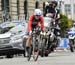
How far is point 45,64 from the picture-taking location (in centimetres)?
1647

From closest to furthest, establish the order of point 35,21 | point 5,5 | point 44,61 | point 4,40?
point 44,61 → point 35,21 → point 4,40 → point 5,5

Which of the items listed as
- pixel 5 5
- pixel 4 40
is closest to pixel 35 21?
pixel 4 40

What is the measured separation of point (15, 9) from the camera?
48906 millimetres

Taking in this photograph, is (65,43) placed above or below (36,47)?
below

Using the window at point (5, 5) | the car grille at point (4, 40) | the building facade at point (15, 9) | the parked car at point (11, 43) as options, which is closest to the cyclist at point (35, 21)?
the parked car at point (11, 43)

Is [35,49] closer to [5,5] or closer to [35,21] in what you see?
[35,21]


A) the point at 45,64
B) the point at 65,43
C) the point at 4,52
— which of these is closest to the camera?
the point at 45,64

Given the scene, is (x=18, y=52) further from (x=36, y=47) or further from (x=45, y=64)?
(x=45, y=64)

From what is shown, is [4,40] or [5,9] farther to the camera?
[5,9]

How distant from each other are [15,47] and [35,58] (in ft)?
17.5

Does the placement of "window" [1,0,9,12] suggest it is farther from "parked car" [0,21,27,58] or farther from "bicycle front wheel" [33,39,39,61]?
"bicycle front wheel" [33,39,39,61]

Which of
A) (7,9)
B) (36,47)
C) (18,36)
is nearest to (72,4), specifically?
(7,9)

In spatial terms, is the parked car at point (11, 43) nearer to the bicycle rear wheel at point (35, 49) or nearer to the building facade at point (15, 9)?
the bicycle rear wheel at point (35, 49)

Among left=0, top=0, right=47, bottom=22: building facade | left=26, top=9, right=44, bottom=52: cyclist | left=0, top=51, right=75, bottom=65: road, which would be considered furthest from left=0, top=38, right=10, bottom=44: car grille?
left=0, top=0, right=47, bottom=22: building facade
